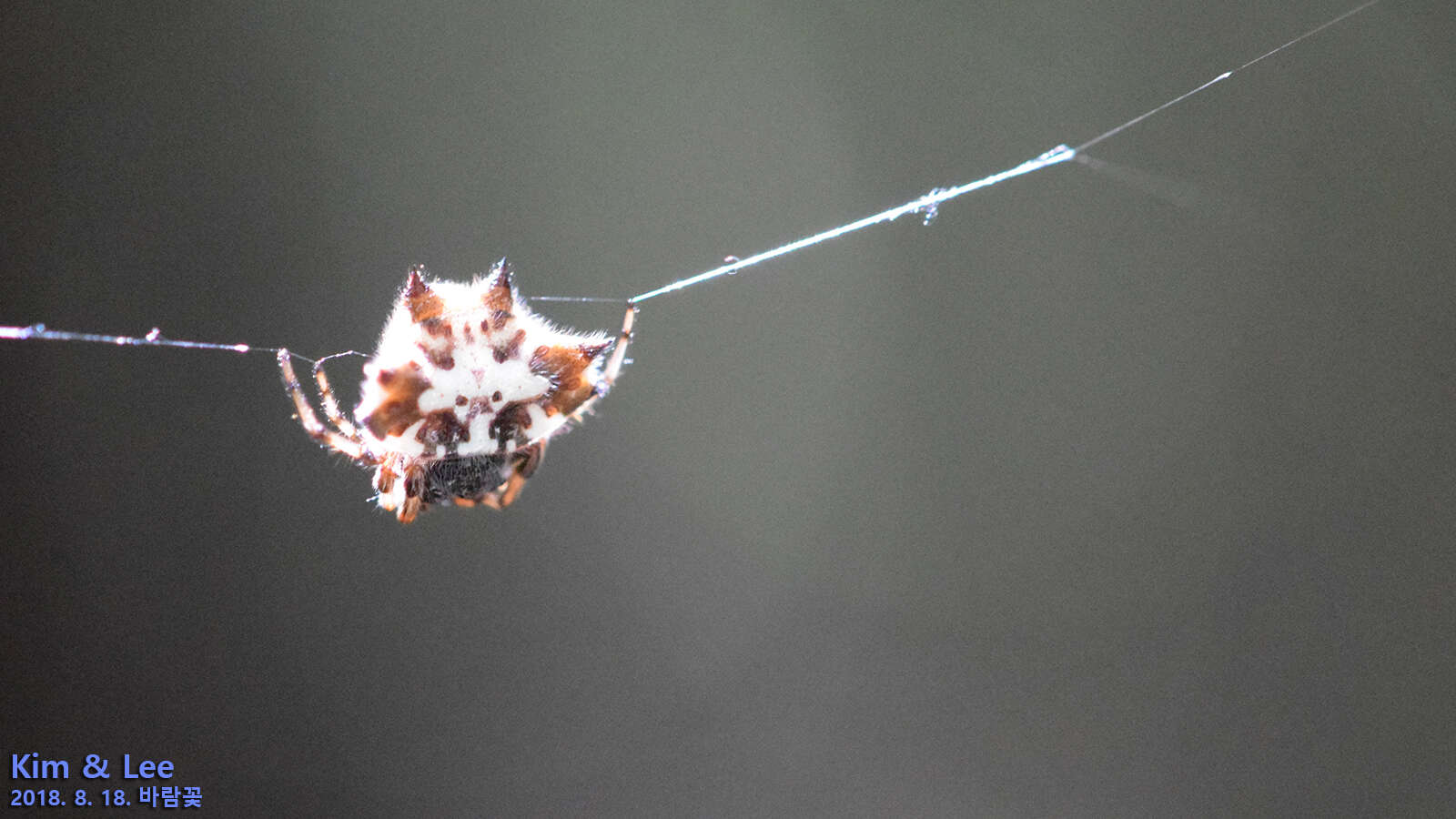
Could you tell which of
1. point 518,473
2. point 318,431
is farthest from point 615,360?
point 318,431

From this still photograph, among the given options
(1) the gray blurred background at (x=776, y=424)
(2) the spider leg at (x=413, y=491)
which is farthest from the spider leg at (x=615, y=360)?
(1) the gray blurred background at (x=776, y=424)

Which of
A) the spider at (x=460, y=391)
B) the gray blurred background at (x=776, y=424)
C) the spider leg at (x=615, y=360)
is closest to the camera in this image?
the spider at (x=460, y=391)

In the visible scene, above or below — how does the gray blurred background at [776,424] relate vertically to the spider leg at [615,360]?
above

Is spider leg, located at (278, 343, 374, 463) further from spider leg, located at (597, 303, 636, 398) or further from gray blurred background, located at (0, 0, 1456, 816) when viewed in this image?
gray blurred background, located at (0, 0, 1456, 816)

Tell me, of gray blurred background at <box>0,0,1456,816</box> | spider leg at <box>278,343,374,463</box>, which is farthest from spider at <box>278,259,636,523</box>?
gray blurred background at <box>0,0,1456,816</box>

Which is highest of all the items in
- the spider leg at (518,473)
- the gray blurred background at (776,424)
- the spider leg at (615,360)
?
the gray blurred background at (776,424)

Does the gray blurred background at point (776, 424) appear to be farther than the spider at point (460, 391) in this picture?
Yes

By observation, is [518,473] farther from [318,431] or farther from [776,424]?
[776,424]

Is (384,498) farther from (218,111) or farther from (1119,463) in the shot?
(1119,463)

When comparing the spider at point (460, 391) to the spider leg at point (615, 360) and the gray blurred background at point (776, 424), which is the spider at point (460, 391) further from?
the gray blurred background at point (776, 424)
